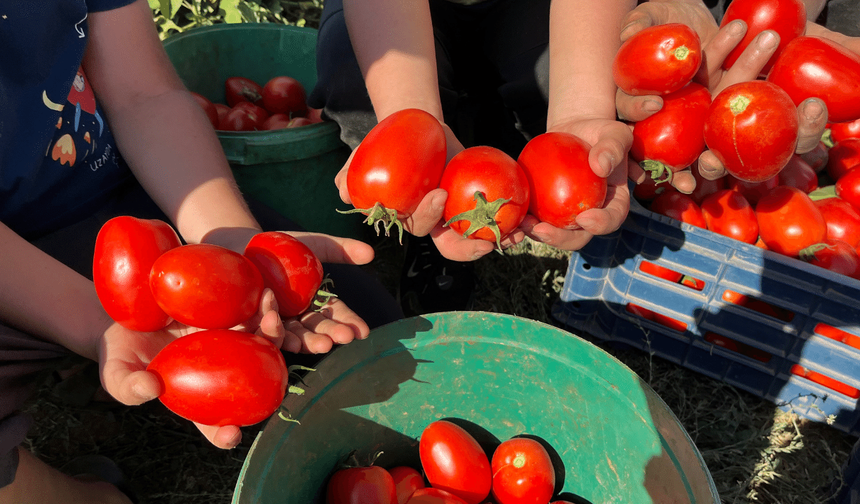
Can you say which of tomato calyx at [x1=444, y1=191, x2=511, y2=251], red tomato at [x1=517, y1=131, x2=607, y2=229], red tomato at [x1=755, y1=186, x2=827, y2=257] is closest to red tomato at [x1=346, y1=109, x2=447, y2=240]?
tomato calyx at [x1=444, y1=191, x2=511, y2=251]

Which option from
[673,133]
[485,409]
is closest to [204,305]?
[485,409]

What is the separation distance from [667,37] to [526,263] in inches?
54.9

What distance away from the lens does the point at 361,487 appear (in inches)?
60.5

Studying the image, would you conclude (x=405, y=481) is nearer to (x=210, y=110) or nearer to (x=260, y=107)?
(x=210, y=110)

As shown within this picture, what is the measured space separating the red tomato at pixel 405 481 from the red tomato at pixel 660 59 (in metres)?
1.33

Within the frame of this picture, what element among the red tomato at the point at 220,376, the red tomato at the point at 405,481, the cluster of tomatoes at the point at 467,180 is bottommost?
the red tomato at the point at 405,481

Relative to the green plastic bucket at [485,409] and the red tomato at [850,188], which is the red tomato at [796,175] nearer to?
the red tomato at [850,188]

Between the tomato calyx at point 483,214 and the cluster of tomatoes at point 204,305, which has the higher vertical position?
the tomato calyx at point 483,214

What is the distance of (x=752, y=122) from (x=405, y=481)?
1.38m

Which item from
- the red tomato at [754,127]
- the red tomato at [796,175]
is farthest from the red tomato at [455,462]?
the red tomato at [796,175]

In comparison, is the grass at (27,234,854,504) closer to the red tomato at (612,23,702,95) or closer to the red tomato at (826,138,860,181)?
the red tomato at (826,138,860,181)

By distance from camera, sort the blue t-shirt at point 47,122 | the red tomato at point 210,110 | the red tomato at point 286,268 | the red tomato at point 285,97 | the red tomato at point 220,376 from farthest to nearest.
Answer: the red tomato at point 285,97
the red tomato at point 210,110
the blue t-shirt at point 47,122
the red tomato at point 286,268
the red tomato at point 220,376

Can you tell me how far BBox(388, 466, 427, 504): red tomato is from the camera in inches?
66.2

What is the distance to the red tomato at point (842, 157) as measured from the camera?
7.89ft
